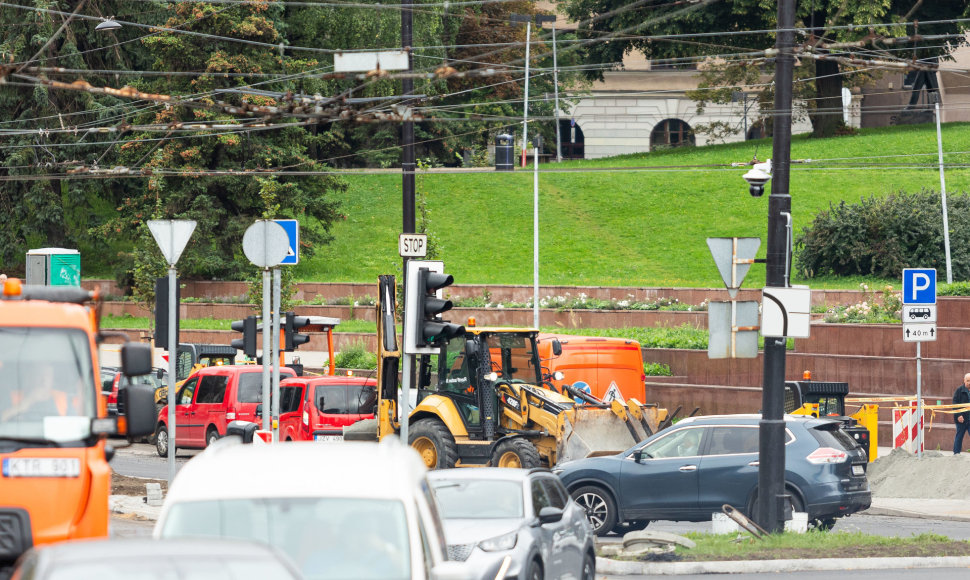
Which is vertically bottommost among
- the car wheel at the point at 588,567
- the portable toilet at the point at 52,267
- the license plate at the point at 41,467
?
the car wheel at the point at 588,567

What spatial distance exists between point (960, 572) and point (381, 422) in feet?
29.2

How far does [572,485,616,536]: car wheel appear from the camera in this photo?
16422 mm

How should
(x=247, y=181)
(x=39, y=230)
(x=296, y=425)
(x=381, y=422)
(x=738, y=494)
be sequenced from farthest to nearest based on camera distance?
(x=39, y=230), (x=247, y=181), (x=296, y=425), (x=381, y=422), (x=738, y=494)

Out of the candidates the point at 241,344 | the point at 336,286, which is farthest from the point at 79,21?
the point at 241,344

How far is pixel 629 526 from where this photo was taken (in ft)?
56.8

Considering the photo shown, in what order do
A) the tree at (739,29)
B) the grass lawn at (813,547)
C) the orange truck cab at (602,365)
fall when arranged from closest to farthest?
the grass lawn at (813,547) < the orange truck cab at (602,365) < the tree at (739,29)

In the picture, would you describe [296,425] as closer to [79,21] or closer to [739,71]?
[79,21]

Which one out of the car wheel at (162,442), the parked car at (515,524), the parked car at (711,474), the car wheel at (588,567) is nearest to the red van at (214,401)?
the car wheel at (162,442)

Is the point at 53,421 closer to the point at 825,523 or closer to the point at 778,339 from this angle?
the point at 778,339

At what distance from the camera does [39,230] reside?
50.2 meters

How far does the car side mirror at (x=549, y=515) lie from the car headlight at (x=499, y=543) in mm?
482

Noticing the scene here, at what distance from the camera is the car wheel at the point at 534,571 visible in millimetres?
10289

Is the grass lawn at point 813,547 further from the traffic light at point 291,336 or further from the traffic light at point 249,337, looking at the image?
the traffic light at point 291,336

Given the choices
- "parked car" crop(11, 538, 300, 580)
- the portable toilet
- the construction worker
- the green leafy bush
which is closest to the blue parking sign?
the construction worker
